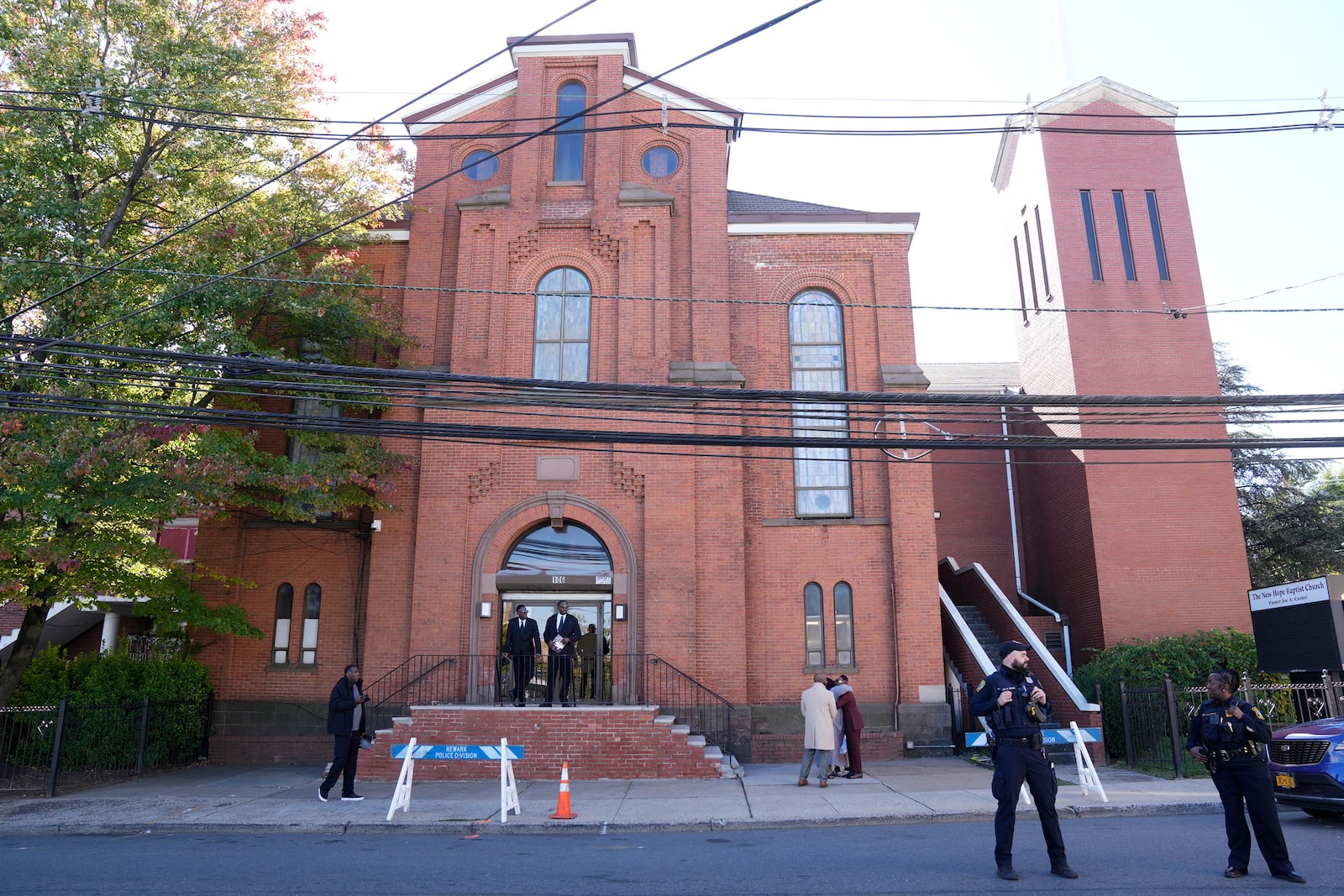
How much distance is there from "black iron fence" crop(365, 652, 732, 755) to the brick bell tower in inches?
345

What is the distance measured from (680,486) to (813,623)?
3.86m

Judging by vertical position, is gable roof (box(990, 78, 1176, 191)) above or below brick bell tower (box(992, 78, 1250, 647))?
above

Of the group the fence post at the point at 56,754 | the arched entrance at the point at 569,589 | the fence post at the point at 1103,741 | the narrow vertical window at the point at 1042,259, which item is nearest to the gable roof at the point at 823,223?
the narrow vertical window at the point at 1042,259

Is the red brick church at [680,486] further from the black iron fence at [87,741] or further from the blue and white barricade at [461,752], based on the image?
the blue and white barricade at [461,752]

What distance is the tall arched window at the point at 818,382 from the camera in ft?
65.3

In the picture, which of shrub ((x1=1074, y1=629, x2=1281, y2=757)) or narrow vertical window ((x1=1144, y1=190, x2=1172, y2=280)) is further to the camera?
narrow vertical window ((x1=1144, y1=190, x2=1172, y2=280))

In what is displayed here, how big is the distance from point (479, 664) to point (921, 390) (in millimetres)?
10412

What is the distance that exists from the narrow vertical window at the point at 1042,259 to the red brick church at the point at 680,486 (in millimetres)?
808

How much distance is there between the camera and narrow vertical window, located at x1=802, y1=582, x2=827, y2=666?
62.4ft

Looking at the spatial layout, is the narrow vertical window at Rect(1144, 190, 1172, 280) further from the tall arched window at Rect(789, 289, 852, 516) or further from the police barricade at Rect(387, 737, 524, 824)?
the police barricade at Rect(387, 737, 524, 824)

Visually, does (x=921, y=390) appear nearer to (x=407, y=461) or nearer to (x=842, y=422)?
(x=842, y=422)

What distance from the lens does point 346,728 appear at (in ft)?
43.4

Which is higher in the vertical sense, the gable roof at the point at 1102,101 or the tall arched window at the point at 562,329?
the gable roof at the point at 1102,101

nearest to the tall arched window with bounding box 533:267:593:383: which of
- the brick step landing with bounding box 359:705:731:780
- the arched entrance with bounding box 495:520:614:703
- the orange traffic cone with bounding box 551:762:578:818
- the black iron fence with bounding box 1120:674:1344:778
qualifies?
the arched entrance with bounding box 495:520:614:703
